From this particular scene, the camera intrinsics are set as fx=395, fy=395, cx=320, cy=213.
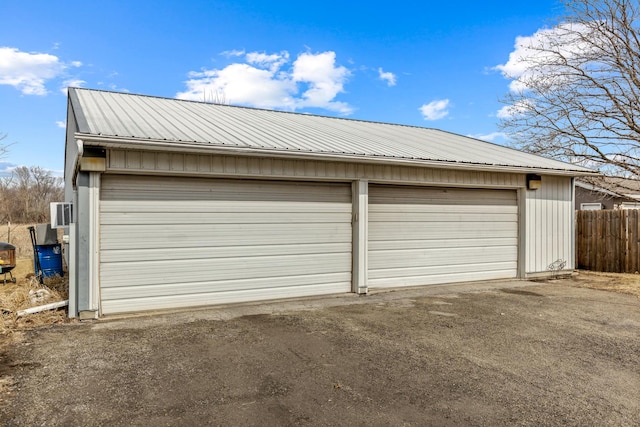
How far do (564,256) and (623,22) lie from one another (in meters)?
9.30

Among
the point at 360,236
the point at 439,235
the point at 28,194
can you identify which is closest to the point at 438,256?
the point at 439,235

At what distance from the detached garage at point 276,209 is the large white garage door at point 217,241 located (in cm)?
2

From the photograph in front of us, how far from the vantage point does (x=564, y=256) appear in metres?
9.28

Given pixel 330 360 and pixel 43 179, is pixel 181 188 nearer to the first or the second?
pixel 330 360

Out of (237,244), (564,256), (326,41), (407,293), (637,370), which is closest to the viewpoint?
A: (637,370)

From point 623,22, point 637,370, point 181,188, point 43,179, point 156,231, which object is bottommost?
point 637,370

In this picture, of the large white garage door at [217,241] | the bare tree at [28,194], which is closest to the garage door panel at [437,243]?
the large white garage door at [217,241]

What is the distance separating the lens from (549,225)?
29.6 feet

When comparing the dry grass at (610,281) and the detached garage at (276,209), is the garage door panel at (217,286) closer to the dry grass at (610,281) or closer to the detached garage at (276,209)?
the detached garage at (276,209)

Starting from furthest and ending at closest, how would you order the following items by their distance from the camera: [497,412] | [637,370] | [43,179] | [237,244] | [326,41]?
[43,179], [326,41], [237,244], [637,370], [497,412]

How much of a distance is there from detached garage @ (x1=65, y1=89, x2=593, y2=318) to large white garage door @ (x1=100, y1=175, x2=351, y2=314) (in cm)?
2

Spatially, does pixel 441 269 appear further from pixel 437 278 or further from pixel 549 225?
pixel 549 225

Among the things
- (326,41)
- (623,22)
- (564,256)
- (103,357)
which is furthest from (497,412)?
(623,22)

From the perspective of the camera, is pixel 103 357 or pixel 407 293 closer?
pixel 103 357
